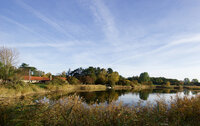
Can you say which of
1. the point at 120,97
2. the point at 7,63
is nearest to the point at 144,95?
the point at 120,97

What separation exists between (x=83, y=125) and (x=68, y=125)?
18.0 inches

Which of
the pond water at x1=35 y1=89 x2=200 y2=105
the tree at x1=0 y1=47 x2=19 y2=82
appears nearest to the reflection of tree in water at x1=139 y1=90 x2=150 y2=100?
the pond water at x1=35 y1=89 x2=200 y2=105

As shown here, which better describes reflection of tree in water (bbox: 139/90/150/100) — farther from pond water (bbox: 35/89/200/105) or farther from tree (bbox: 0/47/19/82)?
tree (bbox: 0/47/19/82)

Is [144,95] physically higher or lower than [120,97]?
lower

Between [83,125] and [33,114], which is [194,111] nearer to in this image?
[83,125]

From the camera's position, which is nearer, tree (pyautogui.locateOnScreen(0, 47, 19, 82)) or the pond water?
the pond water

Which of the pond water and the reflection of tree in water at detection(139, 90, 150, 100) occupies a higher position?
the pond water

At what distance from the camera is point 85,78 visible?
159ft

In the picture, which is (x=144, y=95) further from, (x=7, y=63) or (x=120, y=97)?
(x=7, y=63)

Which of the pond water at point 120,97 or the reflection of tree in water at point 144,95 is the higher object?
the pond water at point 120,97

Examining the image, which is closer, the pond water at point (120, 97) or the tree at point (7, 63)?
the pond water at point (120, 97)

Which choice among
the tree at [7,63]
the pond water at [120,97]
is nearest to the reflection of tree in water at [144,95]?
the pond water at [120,97]

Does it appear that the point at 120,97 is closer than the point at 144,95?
Yes

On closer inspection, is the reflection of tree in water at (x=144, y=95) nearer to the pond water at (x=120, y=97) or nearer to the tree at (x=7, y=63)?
the pond water at (x=120, y=97)
